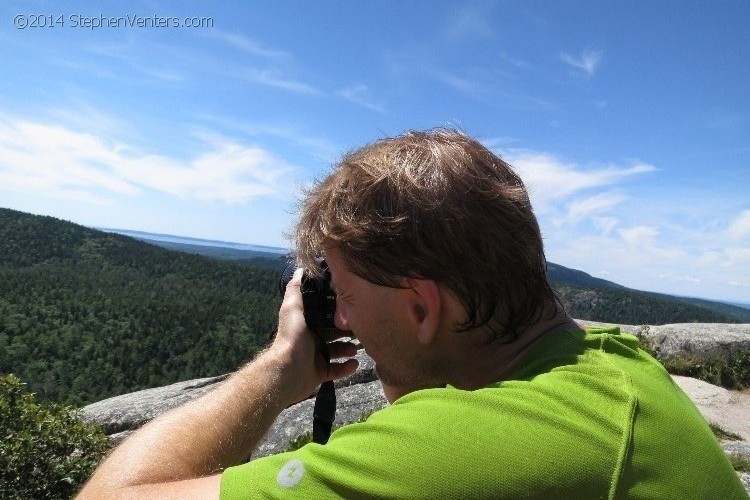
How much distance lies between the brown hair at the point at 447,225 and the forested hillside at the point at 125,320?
42082 millimetres

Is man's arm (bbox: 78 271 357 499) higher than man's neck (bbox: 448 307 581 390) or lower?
lower

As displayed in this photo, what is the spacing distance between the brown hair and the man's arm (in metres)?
0.36

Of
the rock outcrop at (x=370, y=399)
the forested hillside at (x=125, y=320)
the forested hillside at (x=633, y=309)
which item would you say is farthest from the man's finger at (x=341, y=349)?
the forested hillside at (x=633, y=309)

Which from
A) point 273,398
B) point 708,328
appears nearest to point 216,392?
point 273,398

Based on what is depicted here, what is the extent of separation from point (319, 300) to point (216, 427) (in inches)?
18.0

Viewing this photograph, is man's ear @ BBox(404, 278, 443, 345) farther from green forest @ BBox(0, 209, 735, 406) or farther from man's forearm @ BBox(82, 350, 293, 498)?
green forest @ BBox(0, 209, 735, 406)

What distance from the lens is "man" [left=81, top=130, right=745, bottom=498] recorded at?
0.85 m

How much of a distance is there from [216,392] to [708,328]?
41.5 feet

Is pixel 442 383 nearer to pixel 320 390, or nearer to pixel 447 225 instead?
pixel 447 225

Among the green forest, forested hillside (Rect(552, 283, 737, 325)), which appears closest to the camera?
the green forest

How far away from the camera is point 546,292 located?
1372mm

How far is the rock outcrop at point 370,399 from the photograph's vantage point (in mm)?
5914

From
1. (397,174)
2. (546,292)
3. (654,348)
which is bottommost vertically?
(654,348)

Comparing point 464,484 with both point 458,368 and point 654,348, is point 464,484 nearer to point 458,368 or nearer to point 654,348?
point 458,368
